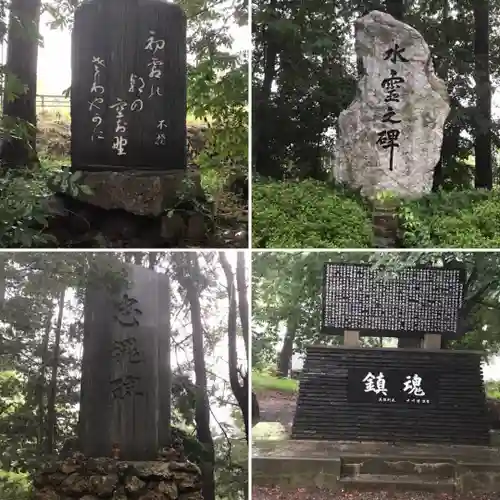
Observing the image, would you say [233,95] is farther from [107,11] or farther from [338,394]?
[338,394]

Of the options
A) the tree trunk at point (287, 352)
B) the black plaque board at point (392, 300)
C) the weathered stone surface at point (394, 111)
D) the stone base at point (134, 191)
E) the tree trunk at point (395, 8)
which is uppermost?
the tree trunk at point (395, 8)

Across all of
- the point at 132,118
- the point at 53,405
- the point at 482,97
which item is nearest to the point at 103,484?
the point at 53,405

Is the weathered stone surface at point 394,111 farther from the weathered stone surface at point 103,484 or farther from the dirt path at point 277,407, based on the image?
the weathered stone surface at point 103,484

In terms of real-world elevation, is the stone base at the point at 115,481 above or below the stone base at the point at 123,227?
below

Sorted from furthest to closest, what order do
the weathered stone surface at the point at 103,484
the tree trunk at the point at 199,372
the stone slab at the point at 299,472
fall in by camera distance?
the tree trunk at the point at 199,372
the stone slab at the point at 299,472
the weathered stone surface at the point at 103,484

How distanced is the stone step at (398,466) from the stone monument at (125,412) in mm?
644

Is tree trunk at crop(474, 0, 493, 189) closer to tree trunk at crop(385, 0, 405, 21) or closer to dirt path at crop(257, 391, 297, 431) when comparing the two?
tree trunk at crop(385, 0, 405, 21)

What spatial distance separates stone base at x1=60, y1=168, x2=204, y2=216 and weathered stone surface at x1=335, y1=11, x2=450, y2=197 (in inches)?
31.2

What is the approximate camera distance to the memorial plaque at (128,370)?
103 inches

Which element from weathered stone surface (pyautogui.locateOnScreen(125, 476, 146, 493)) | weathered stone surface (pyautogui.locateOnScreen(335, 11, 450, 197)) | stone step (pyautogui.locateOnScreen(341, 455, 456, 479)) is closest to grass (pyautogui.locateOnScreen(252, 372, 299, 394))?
stone step (pyautogui.locateOnScreen(341, 455, 456, 479))

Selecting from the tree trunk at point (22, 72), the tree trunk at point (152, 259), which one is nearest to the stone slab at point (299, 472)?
the tree trunk at point (152, 259)

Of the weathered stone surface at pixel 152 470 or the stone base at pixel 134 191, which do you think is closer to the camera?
the weathered stone surface at pixel 152 470

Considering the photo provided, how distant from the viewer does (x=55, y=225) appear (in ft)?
9.02

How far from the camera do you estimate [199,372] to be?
111 inches
